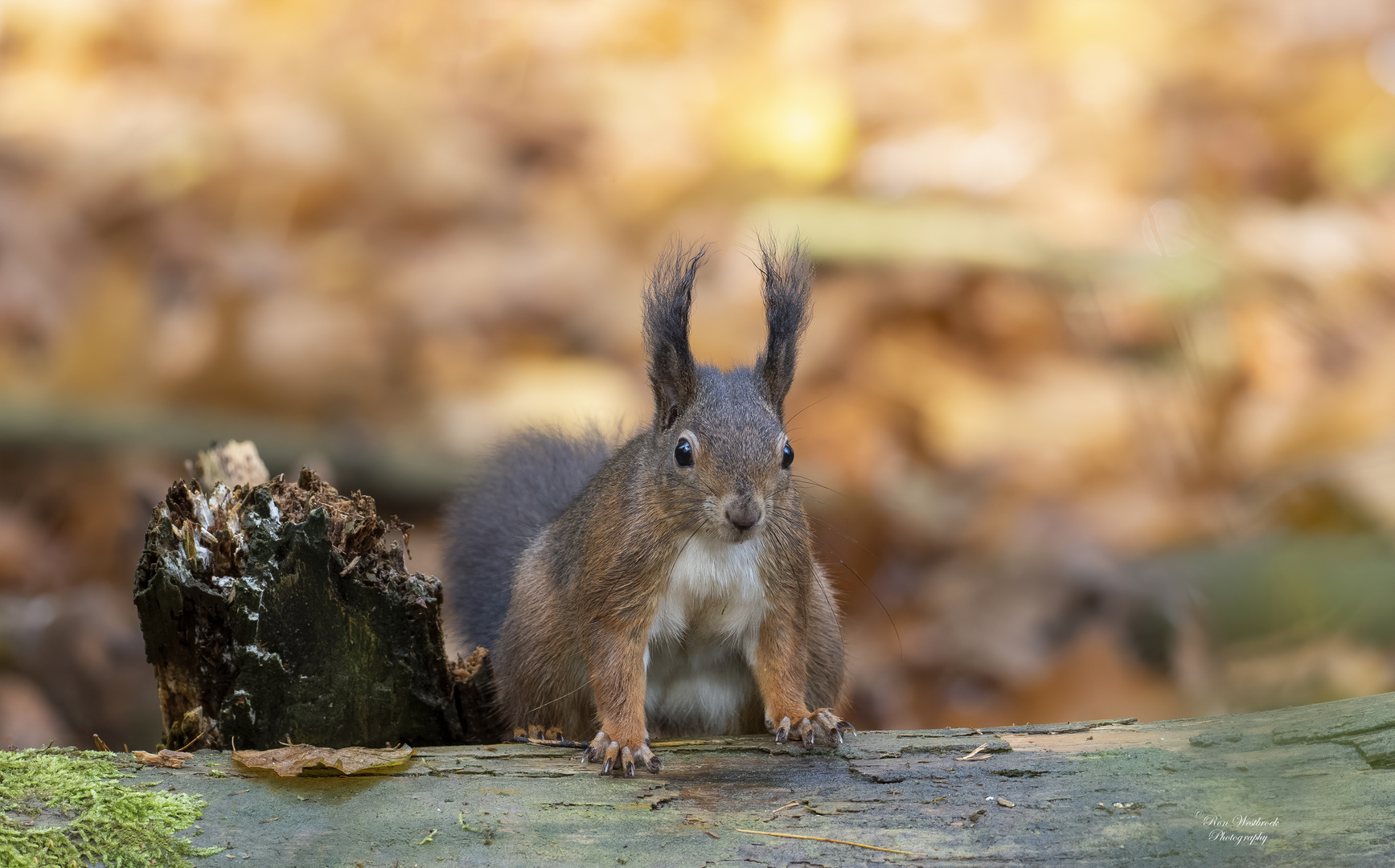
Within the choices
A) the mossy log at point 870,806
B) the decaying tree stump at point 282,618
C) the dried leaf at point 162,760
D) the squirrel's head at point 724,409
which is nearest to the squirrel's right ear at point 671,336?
the squirrel's head at point 724,409

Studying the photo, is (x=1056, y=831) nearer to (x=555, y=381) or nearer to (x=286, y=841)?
(x=286, y=841)

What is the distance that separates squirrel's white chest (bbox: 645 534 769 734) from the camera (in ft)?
6.51

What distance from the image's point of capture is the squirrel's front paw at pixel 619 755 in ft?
5.76

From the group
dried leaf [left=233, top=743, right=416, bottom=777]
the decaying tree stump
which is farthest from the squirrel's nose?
dried leaf [left=233, top=743, right=416, bottom=777]

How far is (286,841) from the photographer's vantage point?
1.49 m

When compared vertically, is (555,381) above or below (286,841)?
above

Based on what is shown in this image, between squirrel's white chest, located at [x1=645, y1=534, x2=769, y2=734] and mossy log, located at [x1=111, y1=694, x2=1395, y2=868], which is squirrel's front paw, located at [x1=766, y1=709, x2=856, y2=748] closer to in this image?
mossy log, located at [x1=111, y1=694, x2=1395, y2=868]

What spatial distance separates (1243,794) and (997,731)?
1.92ft

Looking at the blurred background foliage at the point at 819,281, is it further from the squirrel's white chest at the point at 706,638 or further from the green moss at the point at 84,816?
the green moss at the point at 84,816

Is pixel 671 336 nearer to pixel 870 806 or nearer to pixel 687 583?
pixel 687 583

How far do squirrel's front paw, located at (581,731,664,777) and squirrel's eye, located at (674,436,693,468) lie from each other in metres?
0.45

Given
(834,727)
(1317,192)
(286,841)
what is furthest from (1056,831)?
(1317,192)

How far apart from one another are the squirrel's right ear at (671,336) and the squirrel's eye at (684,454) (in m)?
0.09

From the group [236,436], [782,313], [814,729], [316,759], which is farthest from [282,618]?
[236,436]
